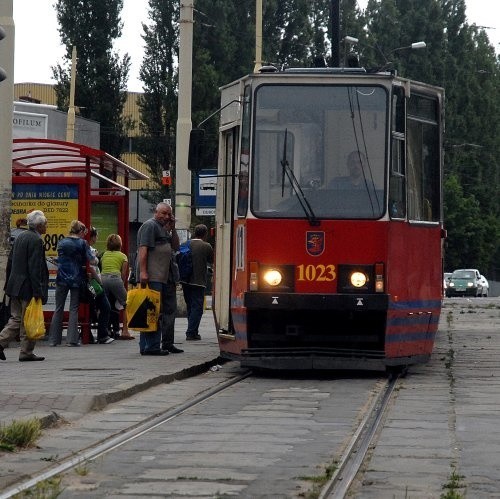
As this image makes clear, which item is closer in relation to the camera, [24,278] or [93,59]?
[24,278]

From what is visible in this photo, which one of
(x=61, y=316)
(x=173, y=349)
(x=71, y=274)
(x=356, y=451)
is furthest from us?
(x=61, y=316)

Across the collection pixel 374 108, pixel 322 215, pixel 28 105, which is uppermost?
pixel 28 105

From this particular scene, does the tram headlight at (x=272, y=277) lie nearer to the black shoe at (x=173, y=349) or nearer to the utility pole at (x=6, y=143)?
the black shoe at (x=173, y=349)

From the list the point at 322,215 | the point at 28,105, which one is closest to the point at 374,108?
the point at 322,215

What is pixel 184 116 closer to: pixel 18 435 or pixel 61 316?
pixel 61 316

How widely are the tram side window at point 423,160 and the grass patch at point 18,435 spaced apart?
6.43 m

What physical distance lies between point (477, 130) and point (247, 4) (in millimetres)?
21119

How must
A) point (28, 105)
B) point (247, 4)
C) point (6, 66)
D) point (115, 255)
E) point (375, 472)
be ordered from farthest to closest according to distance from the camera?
point (247, 4)
point (28, 105)
point (115, 255)
point (6, 66)
point (375, 472)

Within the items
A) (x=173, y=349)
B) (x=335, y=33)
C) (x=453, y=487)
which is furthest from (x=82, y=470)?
(x=335, y=33)

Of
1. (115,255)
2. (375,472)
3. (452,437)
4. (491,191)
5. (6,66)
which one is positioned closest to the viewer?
(375,472)

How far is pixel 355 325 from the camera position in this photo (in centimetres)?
1446

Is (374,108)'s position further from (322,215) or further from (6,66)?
(6,66)

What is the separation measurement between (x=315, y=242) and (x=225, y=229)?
162 centimetres

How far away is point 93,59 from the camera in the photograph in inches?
2159
